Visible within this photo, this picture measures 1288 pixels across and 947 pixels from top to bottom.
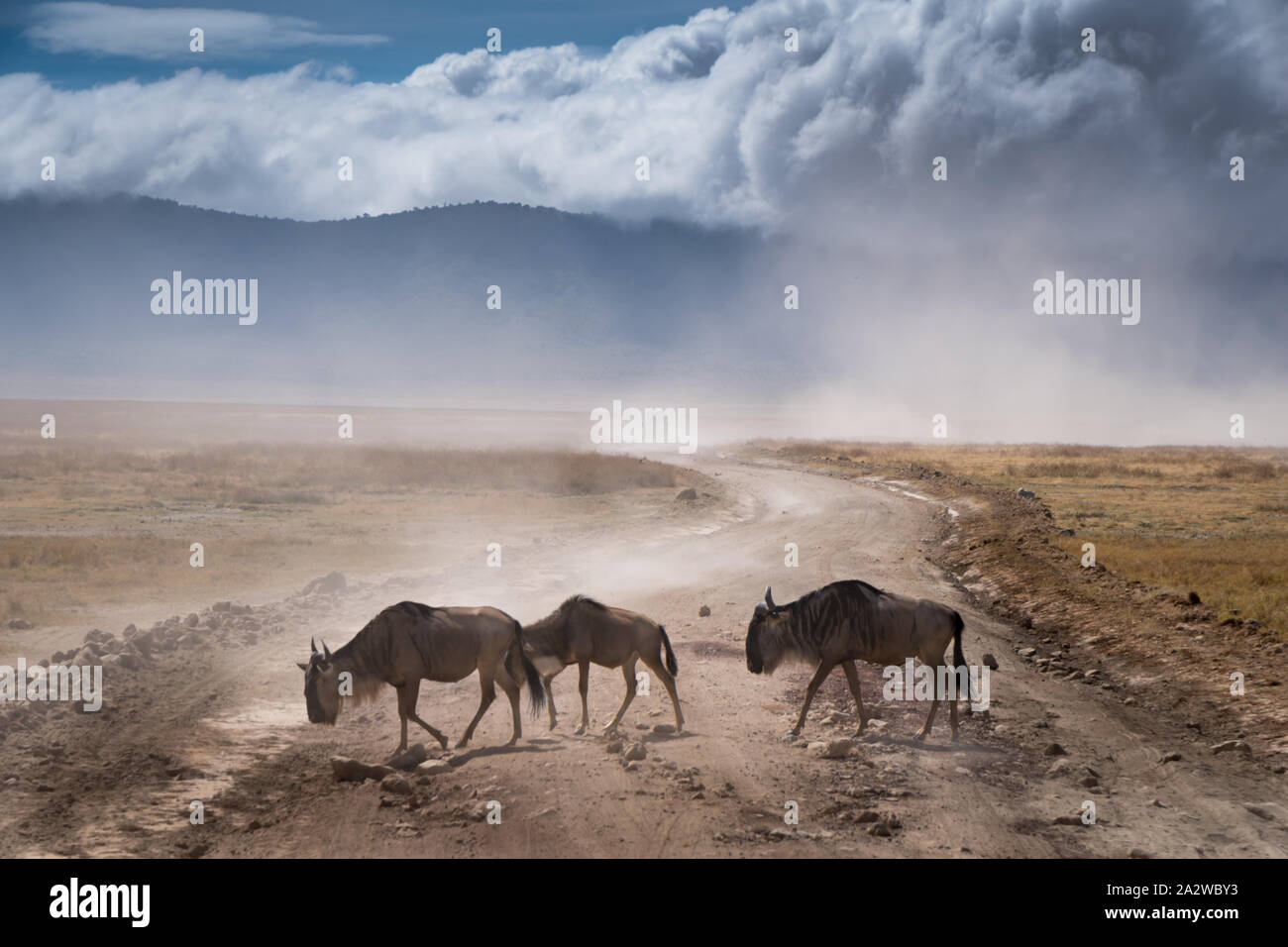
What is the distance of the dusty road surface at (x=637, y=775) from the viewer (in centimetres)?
975

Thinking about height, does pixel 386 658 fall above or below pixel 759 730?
above

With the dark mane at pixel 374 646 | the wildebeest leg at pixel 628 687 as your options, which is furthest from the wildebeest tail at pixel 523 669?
the dark mane at pixel 374 646

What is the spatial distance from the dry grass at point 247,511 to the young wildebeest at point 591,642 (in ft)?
44.1

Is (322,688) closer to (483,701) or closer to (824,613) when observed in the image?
(483,701)

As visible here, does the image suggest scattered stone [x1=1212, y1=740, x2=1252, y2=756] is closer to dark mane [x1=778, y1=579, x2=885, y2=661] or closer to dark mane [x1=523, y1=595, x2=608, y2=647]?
dark mane [x1=778, y1=579, x2=885, y2=661]

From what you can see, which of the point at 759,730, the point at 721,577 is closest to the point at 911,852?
the point at 759,730

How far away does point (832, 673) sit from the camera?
16.5 meters

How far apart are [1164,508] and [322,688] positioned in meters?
41.9

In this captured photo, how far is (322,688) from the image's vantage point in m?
12.4

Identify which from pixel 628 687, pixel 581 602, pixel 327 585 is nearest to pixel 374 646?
pixel 581 602

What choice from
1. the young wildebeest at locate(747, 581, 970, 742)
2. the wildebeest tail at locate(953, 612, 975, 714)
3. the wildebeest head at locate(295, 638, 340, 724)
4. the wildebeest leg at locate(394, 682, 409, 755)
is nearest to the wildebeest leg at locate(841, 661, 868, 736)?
the young wildebeest at locate(747, 581, 970, 742)

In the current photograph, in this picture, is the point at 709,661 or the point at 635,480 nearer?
the point at 709,661
